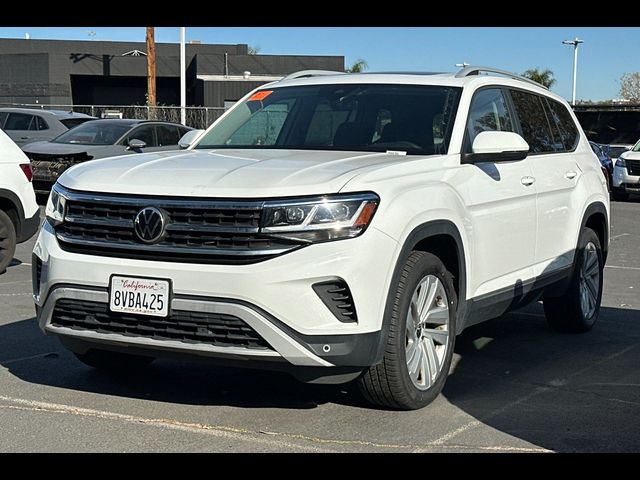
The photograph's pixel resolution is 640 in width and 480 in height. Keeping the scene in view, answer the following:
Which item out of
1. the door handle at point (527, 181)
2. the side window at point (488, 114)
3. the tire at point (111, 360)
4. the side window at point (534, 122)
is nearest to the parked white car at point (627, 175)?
the side window at point (534, 122)

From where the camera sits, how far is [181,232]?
15.9ft

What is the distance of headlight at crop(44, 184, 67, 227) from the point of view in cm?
527

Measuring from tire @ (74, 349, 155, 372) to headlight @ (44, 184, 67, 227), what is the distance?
84cm

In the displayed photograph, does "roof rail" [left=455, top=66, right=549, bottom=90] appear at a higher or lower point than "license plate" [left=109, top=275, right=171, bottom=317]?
higher

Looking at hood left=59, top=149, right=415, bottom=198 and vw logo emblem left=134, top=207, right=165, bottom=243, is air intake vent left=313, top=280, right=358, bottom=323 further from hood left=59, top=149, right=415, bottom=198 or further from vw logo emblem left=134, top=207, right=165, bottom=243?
vw logo emblem left=134, top=207, right=165, bottom=243

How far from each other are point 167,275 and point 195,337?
0.33 meters

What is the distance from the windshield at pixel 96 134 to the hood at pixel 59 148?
0.24 metres

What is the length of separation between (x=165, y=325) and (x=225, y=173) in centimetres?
83

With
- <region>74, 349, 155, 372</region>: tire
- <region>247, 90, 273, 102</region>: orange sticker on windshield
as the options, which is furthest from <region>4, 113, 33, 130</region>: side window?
<region>74, 349, 155, 372</region>: tire

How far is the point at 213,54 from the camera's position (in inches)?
1874

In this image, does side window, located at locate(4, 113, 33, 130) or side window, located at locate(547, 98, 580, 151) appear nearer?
side window, located at locate(547, 98, 580, 151)

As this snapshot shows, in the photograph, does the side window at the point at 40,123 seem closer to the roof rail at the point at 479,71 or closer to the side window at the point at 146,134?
the side window at the point at 146,134
